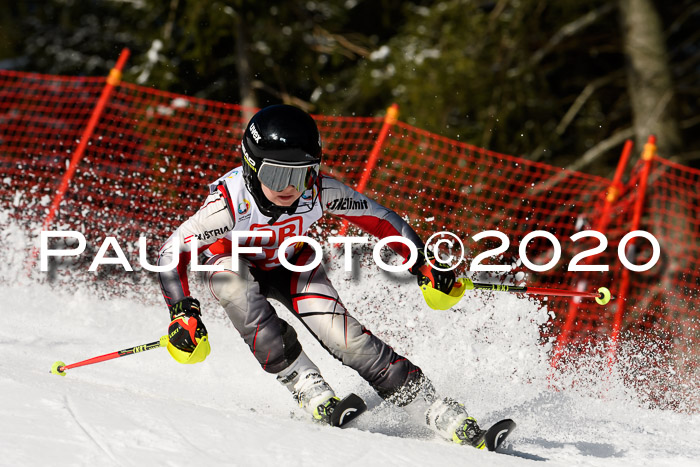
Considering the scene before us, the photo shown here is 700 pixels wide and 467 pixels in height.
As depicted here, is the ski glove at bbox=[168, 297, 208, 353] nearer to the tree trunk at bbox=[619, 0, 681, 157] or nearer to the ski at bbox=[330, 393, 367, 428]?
the ski at bbox=[330, 393, 367, 428]

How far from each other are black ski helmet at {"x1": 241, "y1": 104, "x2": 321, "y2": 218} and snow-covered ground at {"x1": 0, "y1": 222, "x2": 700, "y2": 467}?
1098mm

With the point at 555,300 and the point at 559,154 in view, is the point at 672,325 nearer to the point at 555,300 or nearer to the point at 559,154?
the point at 555,300

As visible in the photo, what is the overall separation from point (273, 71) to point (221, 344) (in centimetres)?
784

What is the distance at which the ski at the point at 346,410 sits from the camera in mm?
3568

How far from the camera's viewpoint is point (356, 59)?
43.8 ft

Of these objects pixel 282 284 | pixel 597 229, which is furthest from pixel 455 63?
pixel 282 284

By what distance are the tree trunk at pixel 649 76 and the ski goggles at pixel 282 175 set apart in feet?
24.4

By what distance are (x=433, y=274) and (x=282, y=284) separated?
2.55 feet

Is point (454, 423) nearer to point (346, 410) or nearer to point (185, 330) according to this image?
point (346, 410)

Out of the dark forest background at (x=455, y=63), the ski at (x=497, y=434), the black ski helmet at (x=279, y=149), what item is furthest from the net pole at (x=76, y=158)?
the dark forest background at (x=455, y=63)

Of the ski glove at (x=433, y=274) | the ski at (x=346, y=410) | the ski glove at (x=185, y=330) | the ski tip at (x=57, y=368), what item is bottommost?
the ski tip at (x=57, y=368)

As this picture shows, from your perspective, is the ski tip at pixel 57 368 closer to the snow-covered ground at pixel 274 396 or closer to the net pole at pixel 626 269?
the snow-covered ground at pixel 274 396

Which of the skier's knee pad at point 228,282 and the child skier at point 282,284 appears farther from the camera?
the skier's knee pad at point 228,282

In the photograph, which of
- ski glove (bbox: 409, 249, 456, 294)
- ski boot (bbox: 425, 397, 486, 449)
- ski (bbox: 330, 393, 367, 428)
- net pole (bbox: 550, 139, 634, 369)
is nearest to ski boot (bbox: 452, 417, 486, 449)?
ski boot (bbox: 425, 397, 486, 449)
